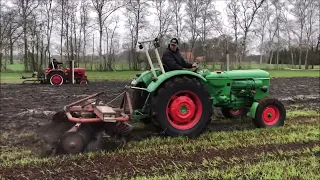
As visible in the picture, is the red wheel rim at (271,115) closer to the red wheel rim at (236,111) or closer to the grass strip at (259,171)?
the red wheel rim at (236,111)

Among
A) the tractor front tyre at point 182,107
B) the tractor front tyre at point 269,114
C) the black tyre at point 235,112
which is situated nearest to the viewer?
the tractor front tyre at point 182,107

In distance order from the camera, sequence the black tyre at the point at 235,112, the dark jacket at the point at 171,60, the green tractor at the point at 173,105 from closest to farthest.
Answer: the green tractor at the point at 173,105, the dark jacket at the point at 171,60, the black tyre at the point at 235,112

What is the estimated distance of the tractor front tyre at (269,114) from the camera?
19.9 feet

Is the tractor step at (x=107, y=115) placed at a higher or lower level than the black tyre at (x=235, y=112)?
higher

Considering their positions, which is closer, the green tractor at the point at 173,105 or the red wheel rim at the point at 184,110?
the green tractor at the point at 173,105

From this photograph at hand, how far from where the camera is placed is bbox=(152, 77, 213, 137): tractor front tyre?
5316 millimetres

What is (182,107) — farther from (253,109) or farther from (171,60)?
(253,109)

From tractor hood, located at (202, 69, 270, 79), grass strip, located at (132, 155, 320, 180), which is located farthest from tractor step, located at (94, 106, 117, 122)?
tractor hood, located at (202, 69, 270, 79)

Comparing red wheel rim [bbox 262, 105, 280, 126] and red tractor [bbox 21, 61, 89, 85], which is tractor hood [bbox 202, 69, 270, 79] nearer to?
red wheel rim [bbox 262, 105, 280, 126]

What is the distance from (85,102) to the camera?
18.4ft

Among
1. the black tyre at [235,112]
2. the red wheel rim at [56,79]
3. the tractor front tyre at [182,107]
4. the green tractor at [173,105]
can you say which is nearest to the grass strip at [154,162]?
the green tractor at [173,105]

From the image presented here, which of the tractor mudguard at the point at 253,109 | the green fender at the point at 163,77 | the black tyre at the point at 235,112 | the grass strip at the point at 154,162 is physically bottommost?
the grass strip at the point at 154,162

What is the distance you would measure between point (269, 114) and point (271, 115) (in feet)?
0.18

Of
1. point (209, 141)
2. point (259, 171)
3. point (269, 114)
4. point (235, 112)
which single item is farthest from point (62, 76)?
point (259, 171)
